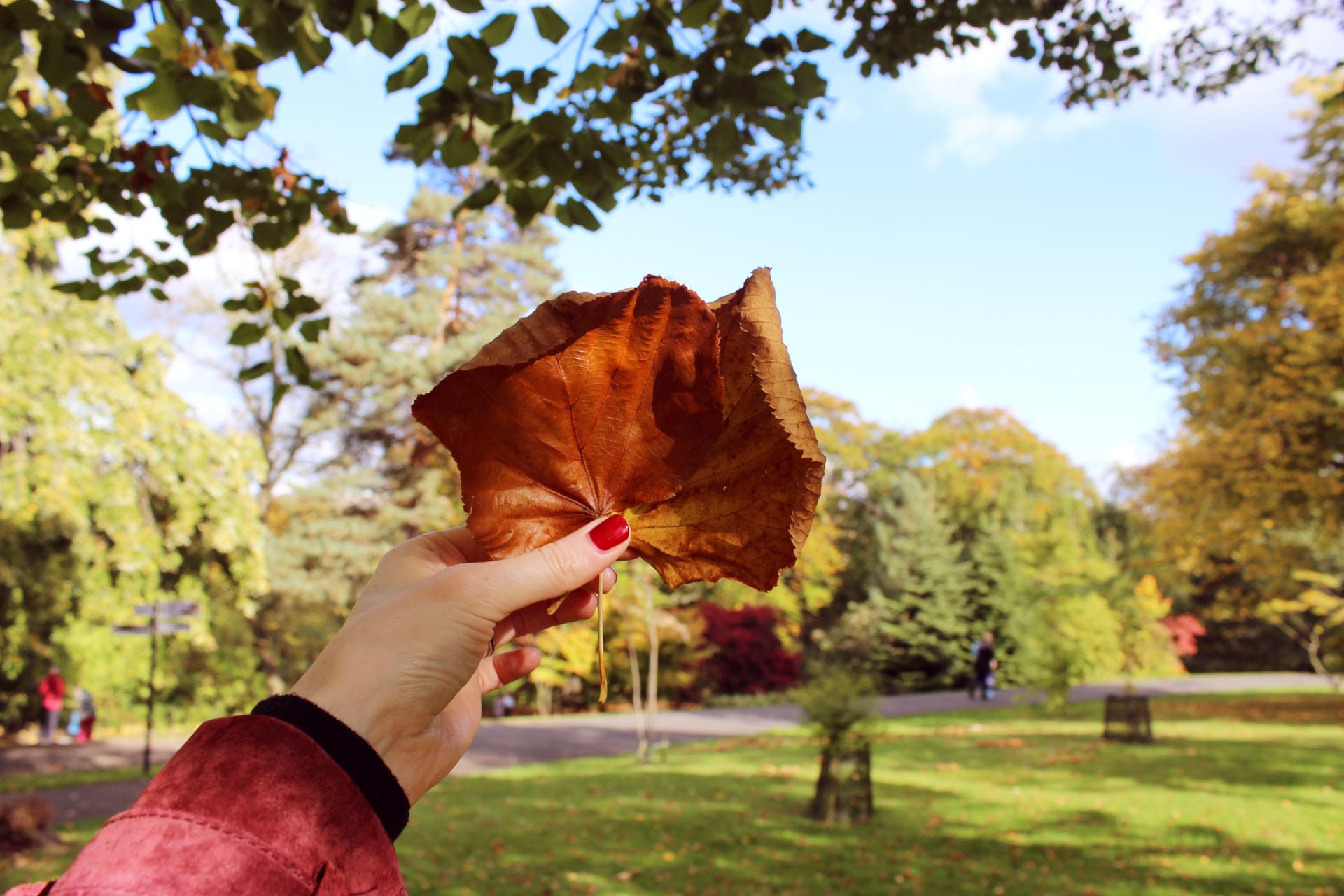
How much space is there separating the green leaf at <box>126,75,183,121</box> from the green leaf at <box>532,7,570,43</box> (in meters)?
1.13

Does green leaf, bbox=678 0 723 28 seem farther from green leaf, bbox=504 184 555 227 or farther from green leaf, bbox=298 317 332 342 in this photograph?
green leaf, bbox=298 317 332 342

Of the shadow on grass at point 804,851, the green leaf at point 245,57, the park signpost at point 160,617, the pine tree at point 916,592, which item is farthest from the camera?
the pine tree at point 916,592

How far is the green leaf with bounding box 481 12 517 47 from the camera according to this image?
2.69m

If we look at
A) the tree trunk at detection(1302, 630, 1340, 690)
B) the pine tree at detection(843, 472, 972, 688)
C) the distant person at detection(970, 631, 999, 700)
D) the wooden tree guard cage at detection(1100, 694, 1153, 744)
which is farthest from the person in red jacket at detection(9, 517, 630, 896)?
the tree trunk at detection(1302, 630, 1340, 690)

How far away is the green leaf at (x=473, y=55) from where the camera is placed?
109 inches

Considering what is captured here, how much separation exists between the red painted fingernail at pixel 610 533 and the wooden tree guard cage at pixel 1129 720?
15055mm

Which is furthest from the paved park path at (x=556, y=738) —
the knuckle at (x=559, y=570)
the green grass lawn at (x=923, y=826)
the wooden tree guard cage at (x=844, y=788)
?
the knuckle at (x=559, y=570)

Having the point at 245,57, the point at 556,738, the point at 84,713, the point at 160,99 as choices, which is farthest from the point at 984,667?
the point at 160,99

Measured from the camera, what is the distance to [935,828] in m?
8.36

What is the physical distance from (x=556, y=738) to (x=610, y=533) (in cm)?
1684

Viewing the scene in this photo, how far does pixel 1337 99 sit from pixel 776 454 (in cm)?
451

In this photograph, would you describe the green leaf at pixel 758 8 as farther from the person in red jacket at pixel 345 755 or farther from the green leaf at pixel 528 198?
the person in red jacket at pixel 345 755

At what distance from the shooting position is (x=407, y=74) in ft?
9.43

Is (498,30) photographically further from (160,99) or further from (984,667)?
(984,667)
